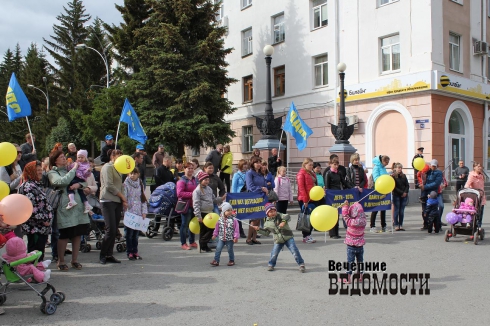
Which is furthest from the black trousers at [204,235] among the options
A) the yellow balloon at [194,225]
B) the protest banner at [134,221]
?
the protest banner at [134,221]

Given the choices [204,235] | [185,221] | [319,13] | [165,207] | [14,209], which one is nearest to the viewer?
[14,209]

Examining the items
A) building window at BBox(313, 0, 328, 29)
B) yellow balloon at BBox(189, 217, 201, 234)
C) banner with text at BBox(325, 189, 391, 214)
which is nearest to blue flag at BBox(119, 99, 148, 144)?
yellow balloon at BBox(189, 217, 201, 234)

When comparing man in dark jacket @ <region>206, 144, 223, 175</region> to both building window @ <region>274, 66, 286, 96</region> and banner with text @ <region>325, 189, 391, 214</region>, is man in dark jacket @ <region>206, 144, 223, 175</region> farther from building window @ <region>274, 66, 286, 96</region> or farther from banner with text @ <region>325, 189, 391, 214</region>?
building window @ <region>274, 66, 286, 96</region>

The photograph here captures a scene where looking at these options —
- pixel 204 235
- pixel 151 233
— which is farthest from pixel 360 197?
pixel 151 233

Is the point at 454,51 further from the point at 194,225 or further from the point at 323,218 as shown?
the point at 323,218

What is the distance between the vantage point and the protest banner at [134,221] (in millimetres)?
7863

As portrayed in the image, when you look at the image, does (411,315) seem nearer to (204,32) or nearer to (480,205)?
(480,205)

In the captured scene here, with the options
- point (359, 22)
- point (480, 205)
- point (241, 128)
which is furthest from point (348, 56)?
point (480, 205)

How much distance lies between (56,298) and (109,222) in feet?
7.85

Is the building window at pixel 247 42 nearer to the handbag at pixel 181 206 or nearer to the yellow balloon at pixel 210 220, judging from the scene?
the handbag at pixel 181 206

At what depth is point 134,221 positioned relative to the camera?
799cm

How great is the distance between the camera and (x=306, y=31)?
26047 mm

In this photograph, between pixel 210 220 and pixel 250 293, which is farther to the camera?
pixel 210 220

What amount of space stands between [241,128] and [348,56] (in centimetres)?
961
